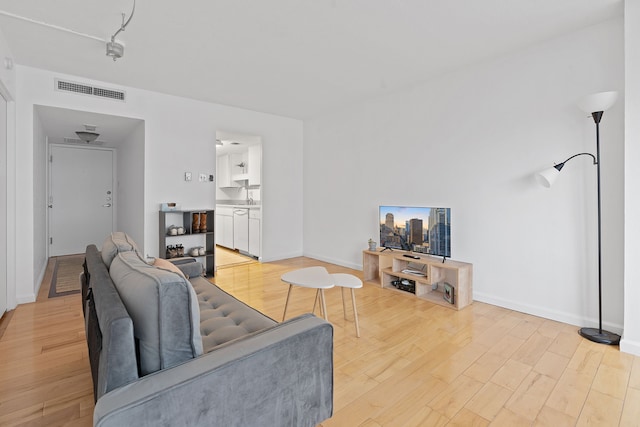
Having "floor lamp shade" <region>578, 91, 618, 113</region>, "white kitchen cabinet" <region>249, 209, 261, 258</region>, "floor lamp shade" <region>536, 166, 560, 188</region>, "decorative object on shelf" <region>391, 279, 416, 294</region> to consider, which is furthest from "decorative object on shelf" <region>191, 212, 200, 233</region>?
"floor lamp shade" <region>578, 91, 618, 113</region>

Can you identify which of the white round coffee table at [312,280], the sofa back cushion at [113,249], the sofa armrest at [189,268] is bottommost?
the white round coffee table at [312,280]

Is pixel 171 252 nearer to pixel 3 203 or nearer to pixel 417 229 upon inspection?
pixel 3 203

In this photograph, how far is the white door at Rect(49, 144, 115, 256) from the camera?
243 inches

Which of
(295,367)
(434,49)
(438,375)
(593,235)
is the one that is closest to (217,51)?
(434,49)

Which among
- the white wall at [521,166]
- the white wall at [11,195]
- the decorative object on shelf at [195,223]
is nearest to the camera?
the white wall at [521,166]

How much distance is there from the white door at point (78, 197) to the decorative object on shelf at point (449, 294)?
6.44 metres

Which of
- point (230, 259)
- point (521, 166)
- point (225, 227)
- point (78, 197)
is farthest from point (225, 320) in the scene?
point (78, 197)

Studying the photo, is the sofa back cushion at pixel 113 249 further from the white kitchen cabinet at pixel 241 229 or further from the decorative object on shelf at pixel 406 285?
the white kitchen cabinet at pixel 241 229

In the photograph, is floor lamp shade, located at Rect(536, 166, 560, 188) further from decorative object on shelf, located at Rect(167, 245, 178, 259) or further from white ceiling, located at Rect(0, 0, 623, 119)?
decorative object on shelf, located at Rect(167, 245, 178, 259)

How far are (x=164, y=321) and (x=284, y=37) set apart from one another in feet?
8.76

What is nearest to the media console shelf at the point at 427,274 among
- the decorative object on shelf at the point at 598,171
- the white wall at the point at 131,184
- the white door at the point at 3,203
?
the decorative object on shelf at the point at 598,171

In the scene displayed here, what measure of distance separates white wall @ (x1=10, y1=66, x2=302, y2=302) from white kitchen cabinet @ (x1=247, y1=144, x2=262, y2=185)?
110 mm

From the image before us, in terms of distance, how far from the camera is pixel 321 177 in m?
5.74

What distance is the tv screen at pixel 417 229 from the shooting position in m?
3.63
